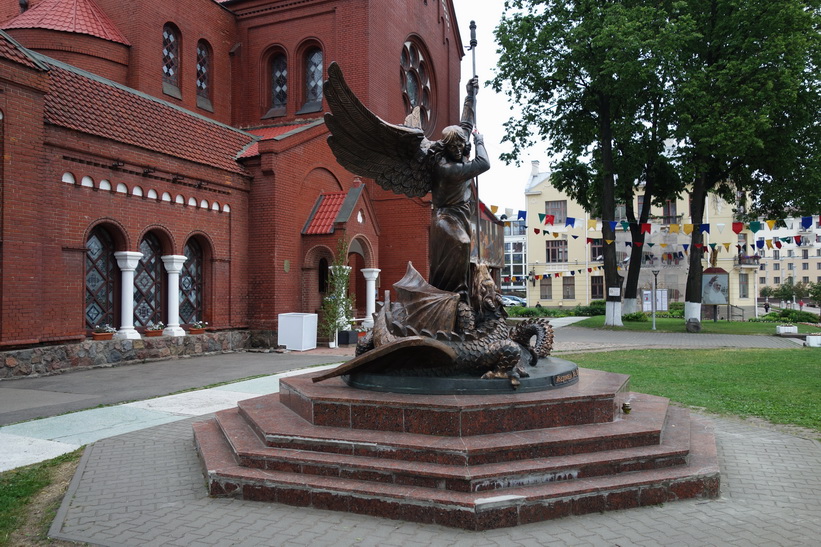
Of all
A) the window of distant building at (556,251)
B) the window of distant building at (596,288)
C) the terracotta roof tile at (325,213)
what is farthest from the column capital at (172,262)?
the window of distant building at (596,288)

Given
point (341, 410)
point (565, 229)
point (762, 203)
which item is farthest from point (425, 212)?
point (565, 229)

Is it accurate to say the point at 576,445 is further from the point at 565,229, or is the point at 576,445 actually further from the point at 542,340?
the point at 565,229

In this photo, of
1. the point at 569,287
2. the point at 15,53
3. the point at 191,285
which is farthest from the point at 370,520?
the point at 569,287

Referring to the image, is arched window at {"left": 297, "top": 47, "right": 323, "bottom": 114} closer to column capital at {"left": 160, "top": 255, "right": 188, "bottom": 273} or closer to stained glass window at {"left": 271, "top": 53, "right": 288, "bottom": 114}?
stained glass window at {"left": 271, "top": 53, "right": 288, "bottom": 114}

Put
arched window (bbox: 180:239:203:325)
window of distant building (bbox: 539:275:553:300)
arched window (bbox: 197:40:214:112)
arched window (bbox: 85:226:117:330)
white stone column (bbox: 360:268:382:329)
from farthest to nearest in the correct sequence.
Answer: window of distant building (bbox: 539:275:553:300), arched window (bbox: 197:40:214:112), white stone column (bbox: 360:268:382:329), arched window (bbox: 180:239:203:325), arched window (bbox: 85:226:117:330)

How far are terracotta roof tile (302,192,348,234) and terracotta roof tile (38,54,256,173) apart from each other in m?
2.91

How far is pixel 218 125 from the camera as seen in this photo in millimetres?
18953

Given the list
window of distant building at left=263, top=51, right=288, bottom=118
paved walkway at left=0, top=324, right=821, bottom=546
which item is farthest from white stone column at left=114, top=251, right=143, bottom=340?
window of distant building at left=263, top=51, right=288, bottom=118

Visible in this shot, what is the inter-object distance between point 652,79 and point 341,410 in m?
21.7

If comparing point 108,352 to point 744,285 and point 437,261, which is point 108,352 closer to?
point 437,261

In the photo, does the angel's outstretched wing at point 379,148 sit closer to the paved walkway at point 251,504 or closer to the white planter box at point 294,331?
the paved walkway at point 251,504

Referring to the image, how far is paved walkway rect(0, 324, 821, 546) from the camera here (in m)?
4.08

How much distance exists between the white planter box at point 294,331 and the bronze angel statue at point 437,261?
1093cm

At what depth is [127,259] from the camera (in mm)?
14516
